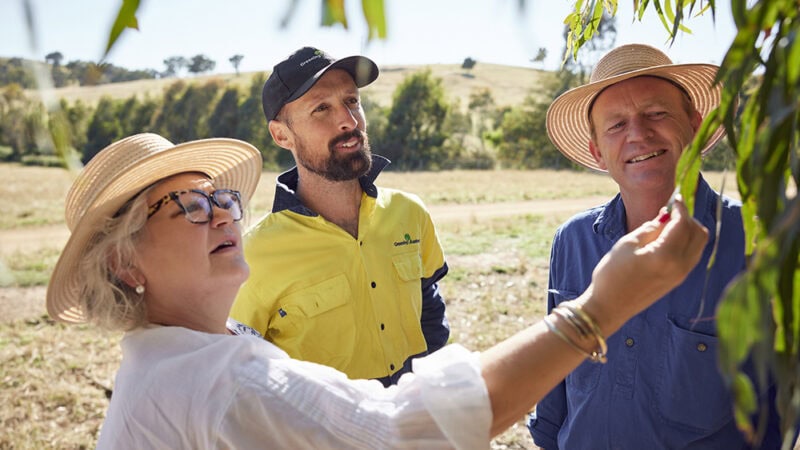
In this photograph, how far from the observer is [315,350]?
8.34 ft

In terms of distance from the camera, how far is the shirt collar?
2722mm

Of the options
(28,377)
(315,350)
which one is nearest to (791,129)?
(315,350)

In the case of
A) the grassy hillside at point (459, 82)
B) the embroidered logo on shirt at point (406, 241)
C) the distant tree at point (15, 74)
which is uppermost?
the distant tree at point (15, 74)

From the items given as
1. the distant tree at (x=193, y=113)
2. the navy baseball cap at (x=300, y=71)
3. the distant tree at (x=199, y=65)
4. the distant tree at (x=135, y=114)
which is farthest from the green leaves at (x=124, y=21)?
the distant tree at (x=199, y=65)

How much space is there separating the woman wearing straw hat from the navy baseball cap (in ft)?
3.43

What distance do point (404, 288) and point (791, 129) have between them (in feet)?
6.96

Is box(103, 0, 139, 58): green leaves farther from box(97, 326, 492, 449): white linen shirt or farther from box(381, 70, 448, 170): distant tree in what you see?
box(381, 70, 448, 170): distant tree

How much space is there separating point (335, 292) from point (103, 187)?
1.06m

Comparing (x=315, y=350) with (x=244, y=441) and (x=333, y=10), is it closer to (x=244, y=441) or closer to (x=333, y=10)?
(x=244, y=441)

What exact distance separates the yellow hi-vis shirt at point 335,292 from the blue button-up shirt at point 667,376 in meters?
0.80

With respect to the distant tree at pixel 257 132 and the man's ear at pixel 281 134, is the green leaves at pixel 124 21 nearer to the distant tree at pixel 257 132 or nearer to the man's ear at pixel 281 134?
the man's ear at pixel 281 134

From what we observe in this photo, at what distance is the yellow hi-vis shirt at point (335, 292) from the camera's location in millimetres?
2535

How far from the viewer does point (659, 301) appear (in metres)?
1.93

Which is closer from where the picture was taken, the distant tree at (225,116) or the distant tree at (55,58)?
the distant tree at (55,58)
